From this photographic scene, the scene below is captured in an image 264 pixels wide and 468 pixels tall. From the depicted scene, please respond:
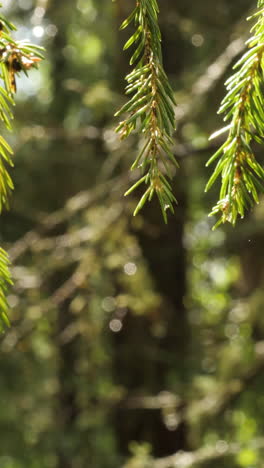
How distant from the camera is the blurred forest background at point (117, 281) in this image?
10.3ft

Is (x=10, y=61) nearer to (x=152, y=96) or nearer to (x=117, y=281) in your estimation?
(x=152, y=96)

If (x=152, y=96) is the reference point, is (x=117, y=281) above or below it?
above

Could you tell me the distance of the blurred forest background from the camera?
3.15m

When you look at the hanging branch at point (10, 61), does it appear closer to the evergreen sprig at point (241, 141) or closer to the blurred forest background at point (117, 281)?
the evergreen sprig at point (241, 141)

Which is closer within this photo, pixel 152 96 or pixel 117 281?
pixel 152 96

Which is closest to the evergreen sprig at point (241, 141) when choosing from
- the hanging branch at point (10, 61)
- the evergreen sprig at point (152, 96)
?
the evergreen sprig at point (152, 96)

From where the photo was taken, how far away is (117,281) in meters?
4.12

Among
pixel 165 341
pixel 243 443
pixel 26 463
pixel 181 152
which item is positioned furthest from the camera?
pixel 26 463

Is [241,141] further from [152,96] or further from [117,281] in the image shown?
[117,281]

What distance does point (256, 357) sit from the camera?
3.76 m

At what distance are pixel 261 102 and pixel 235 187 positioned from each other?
11cm

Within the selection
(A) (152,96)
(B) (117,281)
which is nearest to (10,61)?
(A) (152,96)

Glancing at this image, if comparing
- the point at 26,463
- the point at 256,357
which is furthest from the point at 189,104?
the point at 26,463

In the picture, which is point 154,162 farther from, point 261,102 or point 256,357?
point 256,357
